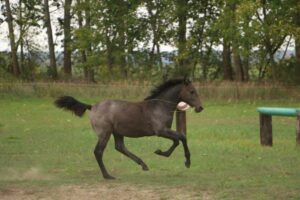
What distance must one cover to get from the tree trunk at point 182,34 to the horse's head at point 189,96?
3073 cm

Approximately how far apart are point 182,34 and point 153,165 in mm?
32296

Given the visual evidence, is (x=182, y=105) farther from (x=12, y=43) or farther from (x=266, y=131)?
(x=12, y=43)

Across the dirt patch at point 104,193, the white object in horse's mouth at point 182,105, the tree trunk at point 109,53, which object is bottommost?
the dirt patch at point 104,193

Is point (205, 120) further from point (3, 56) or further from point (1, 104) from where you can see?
point (3, 56)

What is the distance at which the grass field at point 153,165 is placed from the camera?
10727mm

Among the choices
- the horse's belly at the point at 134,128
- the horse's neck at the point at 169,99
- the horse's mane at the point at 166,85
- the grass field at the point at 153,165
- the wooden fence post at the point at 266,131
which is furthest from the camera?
the wooden fence post at the point at 266,131

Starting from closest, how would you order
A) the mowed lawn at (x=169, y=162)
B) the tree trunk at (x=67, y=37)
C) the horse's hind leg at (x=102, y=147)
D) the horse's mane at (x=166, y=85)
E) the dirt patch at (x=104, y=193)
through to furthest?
the dirt patch at (x=104, y=193), the mowed lawn at (x=169, y=162), the horse's hind leg at (x=102, y=147), the horse's mane at (x=166, y=85), the tree trunk at (x=67, y=37)

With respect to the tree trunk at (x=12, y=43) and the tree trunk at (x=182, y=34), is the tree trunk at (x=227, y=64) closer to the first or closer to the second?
the tree trunk at (x=182, y=34)

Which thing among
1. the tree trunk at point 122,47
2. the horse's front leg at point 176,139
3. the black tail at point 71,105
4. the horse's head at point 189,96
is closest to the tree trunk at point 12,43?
the tree trunk at point 122,47

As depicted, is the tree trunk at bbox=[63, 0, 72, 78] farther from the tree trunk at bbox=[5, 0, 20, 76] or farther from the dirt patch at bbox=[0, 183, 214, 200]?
the dirt patch at bbox=[0, 183, 214, 200]

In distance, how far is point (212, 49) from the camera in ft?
151

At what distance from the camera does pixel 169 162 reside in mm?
14312

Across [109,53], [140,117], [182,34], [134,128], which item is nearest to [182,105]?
[140,117]

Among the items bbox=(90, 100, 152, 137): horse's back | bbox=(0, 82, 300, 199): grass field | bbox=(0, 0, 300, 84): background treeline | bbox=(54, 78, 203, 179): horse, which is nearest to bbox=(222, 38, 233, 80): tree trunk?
bbox=(0, 0, 300, 84): background treeline
